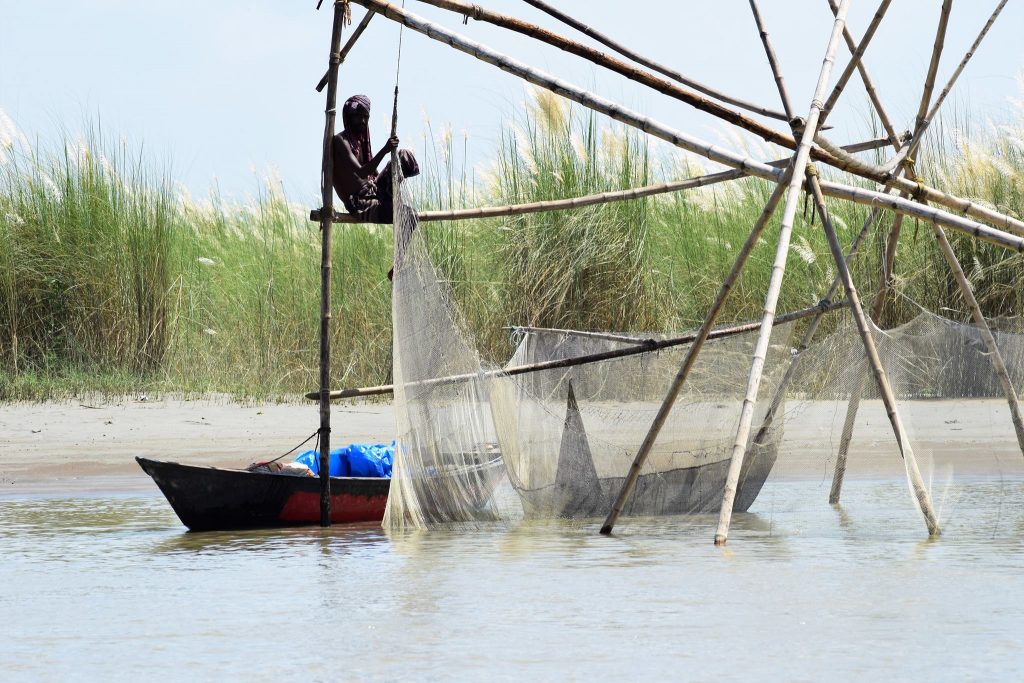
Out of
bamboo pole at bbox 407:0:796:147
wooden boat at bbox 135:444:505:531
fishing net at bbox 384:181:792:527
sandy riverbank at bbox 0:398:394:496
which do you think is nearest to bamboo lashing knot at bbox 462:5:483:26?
bamboo pole at bbox 407:0:796:147

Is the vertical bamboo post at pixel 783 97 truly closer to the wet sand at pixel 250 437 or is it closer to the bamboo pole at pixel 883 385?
the wet sand at pixel 250 437

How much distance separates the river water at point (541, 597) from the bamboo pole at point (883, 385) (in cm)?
17

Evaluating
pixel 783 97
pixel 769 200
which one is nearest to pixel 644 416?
pixel 769 200

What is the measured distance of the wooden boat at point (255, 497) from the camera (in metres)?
6.31

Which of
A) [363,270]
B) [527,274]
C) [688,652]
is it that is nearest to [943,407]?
[688,652]

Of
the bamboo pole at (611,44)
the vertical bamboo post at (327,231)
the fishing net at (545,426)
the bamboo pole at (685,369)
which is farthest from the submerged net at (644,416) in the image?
the bamboo pole at (611,44)

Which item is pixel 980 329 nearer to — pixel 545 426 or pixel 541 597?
pixel 545 426

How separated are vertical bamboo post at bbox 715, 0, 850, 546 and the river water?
289 mm

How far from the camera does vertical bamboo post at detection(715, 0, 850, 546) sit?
5715mm

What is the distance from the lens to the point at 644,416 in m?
6.84

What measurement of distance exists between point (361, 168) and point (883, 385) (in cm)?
268

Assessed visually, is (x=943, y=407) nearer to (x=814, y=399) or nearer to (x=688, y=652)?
(x=814, y=399)

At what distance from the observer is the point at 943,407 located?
671 cm

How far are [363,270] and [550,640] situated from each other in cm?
801
